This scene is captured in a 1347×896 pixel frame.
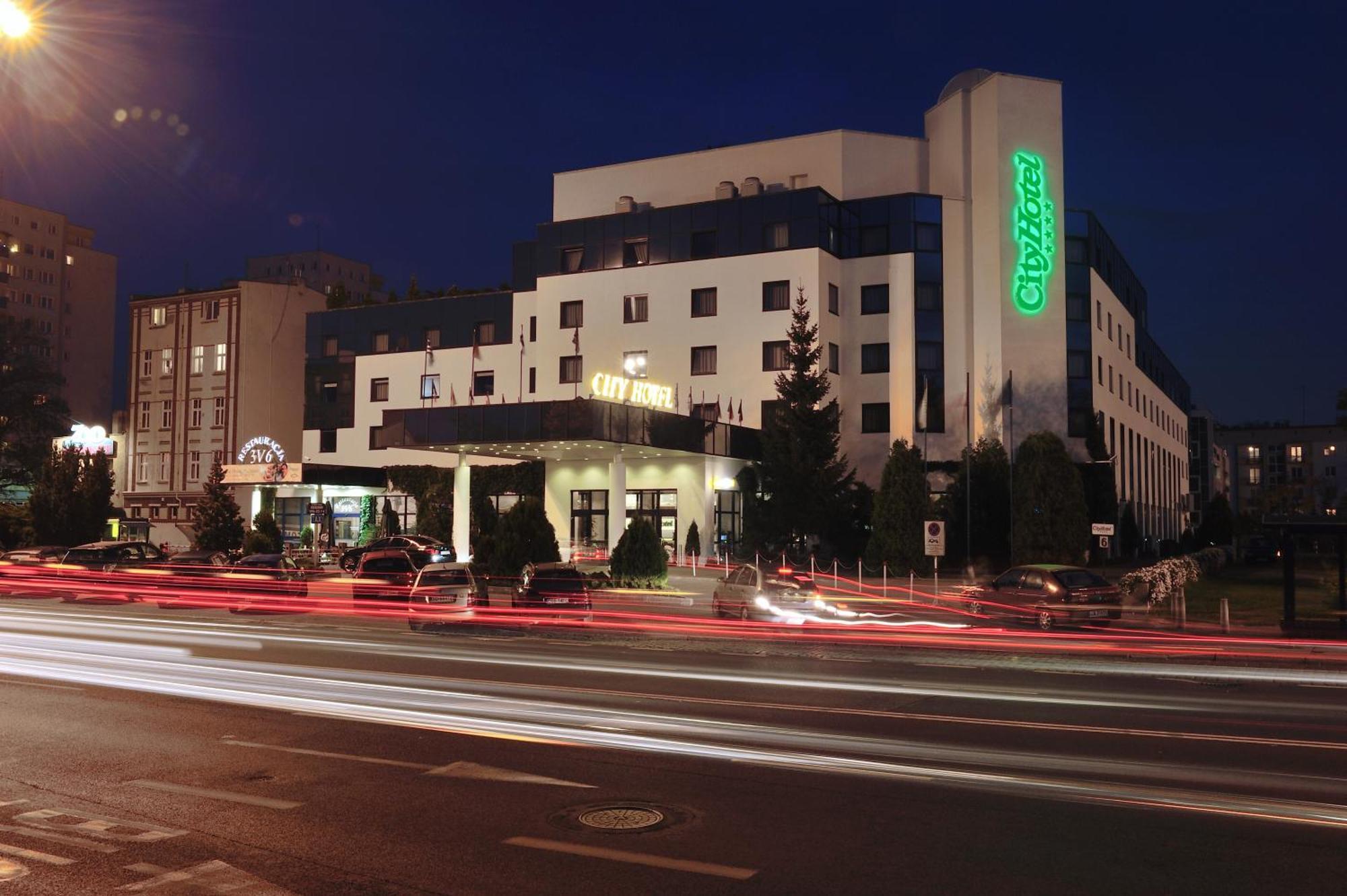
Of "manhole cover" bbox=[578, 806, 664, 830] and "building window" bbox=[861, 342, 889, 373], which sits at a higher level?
"building window" bbox=[861, 342, 889, 373]

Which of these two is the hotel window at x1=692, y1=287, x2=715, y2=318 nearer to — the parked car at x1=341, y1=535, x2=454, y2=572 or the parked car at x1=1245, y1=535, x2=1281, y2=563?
the parked car at x1=341, y1=535, x2=454, y2=572

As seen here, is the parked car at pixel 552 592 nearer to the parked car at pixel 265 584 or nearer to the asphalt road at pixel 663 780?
the parked car at pixel 265 584

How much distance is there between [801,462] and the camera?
51688mm

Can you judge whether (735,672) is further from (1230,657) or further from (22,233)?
(22,233)

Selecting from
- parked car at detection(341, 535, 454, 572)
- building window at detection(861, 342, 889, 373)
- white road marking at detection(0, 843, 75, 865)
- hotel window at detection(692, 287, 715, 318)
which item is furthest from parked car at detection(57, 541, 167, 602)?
building window at detection(861, 342, 889, 373)

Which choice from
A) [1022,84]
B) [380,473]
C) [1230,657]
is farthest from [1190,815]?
[380,473]

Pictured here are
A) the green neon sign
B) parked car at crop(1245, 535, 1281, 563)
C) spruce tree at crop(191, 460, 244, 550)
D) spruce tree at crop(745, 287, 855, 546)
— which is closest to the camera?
spruce tree at crop(745, 287, 855, 546)

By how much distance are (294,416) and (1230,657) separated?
73007 millimetres

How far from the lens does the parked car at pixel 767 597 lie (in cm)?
2728

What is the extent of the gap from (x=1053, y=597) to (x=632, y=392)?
25.8 m

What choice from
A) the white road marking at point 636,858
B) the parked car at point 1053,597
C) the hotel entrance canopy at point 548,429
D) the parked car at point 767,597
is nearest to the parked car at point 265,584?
the hotel entrance canopy at point 548,429

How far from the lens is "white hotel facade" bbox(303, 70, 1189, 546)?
55031 millimetres

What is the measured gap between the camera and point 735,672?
18109 mm

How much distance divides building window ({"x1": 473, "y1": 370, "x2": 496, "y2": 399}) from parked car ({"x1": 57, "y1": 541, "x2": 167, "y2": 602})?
2583 cm
